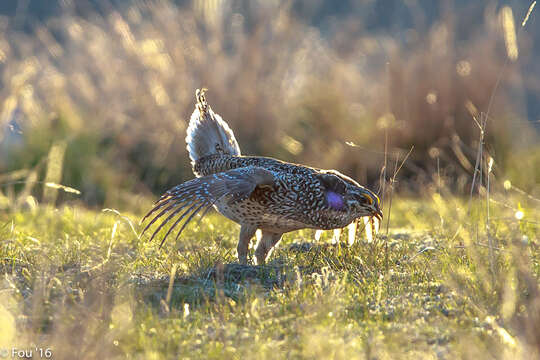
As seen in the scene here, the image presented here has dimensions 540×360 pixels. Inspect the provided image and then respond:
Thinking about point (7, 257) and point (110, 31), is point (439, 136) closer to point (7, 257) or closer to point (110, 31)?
point (110, 31)

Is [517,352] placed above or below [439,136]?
below

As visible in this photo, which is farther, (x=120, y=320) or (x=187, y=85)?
(x=187, y=85)

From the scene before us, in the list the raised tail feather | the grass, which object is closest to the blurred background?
the raised tail feather

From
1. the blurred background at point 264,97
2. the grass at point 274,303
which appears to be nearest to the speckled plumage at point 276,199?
the grass at point 274,303

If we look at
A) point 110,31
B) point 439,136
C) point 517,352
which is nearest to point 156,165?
point 110,31

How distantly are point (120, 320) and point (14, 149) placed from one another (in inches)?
252

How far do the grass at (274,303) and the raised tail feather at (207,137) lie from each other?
1.08m

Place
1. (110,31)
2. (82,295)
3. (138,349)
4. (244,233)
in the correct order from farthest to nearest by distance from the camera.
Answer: (110,31)
(244,233)
(82,295)
(138,349)

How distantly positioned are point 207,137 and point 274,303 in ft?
7.97

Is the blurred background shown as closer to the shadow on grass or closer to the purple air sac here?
the purple air sac

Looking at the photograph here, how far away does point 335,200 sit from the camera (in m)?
4.72

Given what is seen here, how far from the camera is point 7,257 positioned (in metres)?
4.46

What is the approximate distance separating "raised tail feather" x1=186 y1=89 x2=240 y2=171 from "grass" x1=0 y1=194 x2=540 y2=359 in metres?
1.08

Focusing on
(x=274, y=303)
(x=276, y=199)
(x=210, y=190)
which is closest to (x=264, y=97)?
(x=276, y=199)
